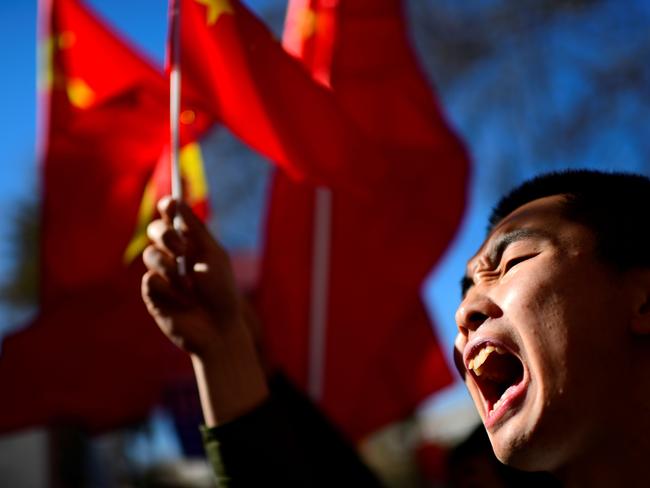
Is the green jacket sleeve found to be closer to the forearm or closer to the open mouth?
the forearm

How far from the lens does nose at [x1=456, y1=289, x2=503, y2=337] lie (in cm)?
120

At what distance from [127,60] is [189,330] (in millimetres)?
1617

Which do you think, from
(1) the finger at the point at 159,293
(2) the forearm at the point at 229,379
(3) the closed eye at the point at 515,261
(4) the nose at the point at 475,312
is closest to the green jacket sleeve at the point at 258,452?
(2) the forearm at the point at 229,379

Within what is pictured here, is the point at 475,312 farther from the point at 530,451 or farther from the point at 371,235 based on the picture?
the point at 371,235

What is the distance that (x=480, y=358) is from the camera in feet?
4.03

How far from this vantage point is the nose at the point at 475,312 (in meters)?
1.20

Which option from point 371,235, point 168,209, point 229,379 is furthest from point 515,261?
point 371,235

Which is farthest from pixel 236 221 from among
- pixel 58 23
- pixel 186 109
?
pixel 186 109

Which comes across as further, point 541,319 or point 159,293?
point 159,293

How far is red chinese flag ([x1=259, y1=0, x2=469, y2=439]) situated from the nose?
1.52 m

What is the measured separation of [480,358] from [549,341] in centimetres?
14

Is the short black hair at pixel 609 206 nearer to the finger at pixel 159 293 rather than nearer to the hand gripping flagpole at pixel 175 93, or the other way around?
the finger at pixel 159 293

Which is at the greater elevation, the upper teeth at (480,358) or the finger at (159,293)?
the upper teeth at (480,358)

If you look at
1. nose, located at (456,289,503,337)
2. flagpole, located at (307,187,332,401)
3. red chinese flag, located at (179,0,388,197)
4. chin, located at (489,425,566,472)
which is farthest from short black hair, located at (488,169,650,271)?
flagpole, located at (307,187,332,401)
